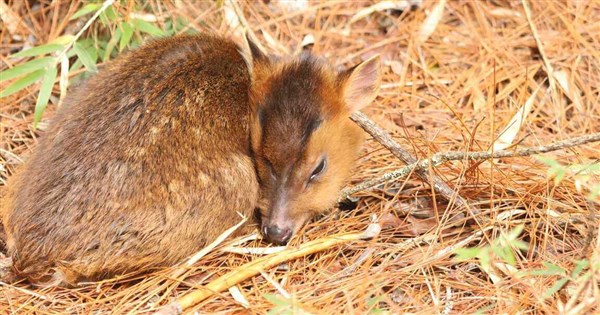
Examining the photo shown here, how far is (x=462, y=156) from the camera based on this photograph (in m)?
4.44

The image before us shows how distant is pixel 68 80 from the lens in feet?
19.6

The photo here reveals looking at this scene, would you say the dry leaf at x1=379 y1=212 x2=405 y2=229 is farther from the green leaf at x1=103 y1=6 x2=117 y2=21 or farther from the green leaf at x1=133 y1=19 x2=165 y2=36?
the green leaf at x1=103 y1=6 x2=117 y2=21

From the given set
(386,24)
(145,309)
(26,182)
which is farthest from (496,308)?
(386,24)

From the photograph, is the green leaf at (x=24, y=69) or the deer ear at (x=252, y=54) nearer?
the deer ear at (x=252, y=54)

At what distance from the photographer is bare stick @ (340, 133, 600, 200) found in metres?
4.09

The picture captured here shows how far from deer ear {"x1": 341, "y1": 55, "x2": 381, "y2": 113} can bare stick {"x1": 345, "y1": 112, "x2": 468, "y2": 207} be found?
0.37 ft

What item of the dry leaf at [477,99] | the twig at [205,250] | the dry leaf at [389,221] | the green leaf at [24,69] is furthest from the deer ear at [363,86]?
the green leaf at [24,69]

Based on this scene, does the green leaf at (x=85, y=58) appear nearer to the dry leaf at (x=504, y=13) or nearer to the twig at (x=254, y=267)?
the twig at (x=254, y=267)

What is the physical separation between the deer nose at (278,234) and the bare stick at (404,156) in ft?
2.69

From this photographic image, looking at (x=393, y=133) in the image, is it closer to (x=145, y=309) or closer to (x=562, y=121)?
(x=562, y=121)

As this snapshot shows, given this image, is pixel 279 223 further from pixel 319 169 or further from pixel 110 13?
pixel 110 13

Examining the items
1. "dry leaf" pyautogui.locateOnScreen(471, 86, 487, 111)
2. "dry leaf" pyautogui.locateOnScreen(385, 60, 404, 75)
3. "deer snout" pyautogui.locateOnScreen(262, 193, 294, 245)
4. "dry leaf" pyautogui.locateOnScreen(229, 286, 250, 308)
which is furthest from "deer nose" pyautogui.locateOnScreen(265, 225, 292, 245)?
"dry leaf" pyautogui.locateOnScreen(385, 60, 404, 75)

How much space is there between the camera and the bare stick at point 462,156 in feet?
13.4

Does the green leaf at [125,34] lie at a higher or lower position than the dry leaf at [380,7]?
higher
